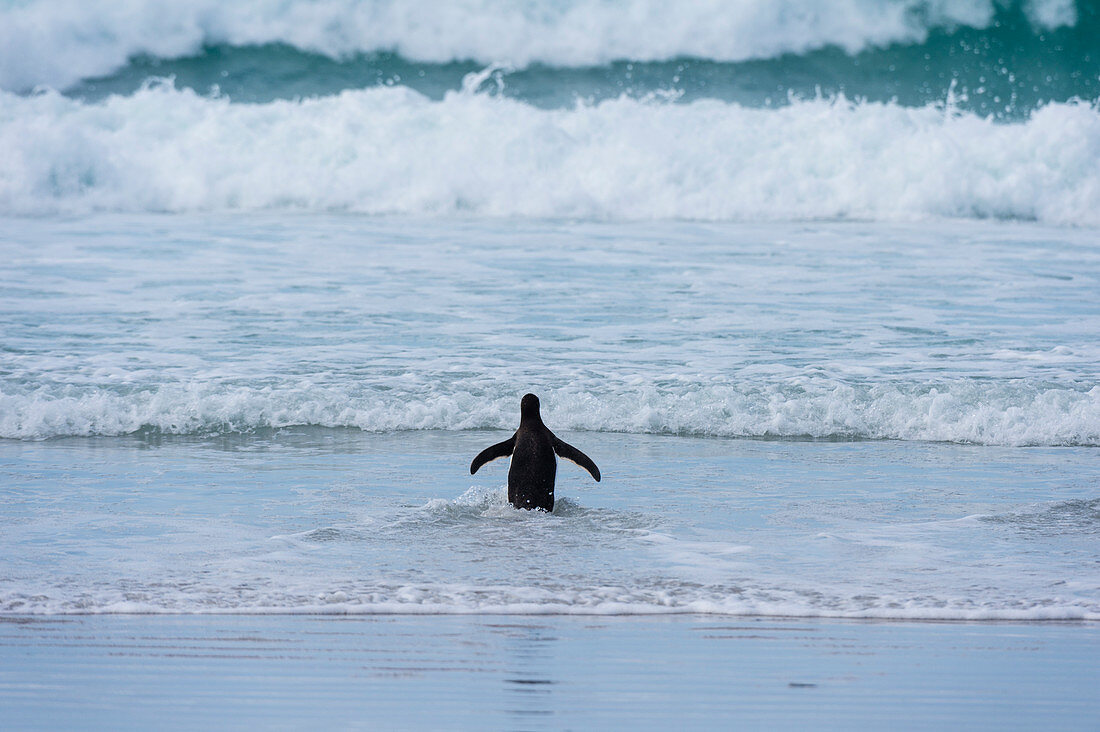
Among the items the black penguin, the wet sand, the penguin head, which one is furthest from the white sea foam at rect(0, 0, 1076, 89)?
the wet sand

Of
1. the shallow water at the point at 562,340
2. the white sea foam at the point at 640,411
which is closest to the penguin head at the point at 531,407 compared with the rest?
the shallow water at the point at 562,340

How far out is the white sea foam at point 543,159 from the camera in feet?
65.1

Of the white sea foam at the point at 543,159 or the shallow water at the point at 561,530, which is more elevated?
the white sea foam at the point at 543,159

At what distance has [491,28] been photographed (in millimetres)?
26531

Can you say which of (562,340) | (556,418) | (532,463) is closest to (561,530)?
(532,463)

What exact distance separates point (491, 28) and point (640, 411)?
60.8 feet

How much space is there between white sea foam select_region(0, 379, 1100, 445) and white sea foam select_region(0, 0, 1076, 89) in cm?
1764

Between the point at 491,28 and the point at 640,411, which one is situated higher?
the point at 491,28

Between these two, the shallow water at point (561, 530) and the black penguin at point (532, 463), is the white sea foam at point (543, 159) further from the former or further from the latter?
the black penguin at point (532, 463)

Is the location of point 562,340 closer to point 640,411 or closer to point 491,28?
point 640,411

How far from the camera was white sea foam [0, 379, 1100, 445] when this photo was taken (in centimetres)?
941

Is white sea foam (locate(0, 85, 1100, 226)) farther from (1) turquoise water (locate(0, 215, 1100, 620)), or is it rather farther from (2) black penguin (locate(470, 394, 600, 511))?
(2) black penguin (locate(470, 394, 600, 511))

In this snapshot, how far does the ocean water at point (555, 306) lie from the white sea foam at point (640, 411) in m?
0.03

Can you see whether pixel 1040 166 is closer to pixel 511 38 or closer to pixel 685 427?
pixel 511 38
